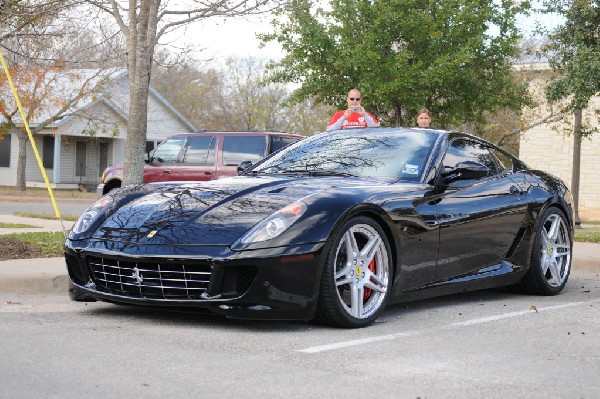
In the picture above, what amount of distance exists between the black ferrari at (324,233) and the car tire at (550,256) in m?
0.08

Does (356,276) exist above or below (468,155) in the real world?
below

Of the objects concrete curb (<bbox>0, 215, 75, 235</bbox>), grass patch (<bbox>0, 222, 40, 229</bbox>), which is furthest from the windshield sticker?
grass patch (<bbox>0, 222, 40, 229</bbox>)

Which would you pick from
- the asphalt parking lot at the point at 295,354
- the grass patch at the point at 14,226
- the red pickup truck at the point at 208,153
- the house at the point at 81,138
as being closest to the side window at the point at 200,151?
the red pickup truck at the point at 208,153

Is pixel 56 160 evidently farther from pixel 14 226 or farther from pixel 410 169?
pixel 410 169

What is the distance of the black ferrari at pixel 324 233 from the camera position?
6.10 m

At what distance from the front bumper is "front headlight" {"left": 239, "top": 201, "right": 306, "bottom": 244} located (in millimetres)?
101

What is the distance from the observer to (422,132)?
7918mm

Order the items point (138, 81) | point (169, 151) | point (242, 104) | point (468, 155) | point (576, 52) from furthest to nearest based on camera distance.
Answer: point (242, 104), point (169, 151), point (576, 52), point (138, 81), point (468, 155)

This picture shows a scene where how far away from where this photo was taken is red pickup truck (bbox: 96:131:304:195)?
1698 centimetres

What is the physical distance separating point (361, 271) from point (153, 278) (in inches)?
54.8

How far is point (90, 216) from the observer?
6.87m

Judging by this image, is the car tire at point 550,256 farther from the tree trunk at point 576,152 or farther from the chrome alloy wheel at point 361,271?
the tree trunk at point 576,152

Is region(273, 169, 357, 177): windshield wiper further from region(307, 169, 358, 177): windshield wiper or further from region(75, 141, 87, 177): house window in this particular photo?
region(75, 141, 87, 177): house window

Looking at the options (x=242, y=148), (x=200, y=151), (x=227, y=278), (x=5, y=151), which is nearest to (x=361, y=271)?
(x=227, y=278)
